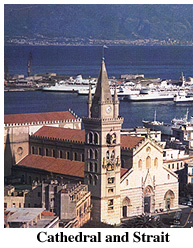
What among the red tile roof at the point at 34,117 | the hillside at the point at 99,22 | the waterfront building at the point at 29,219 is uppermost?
the hillside at the point at 99,22

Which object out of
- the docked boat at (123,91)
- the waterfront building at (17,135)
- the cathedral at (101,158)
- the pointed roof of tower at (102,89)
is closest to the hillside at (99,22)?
the docked boat at (123,91)

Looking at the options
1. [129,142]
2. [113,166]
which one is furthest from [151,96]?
[113,166]

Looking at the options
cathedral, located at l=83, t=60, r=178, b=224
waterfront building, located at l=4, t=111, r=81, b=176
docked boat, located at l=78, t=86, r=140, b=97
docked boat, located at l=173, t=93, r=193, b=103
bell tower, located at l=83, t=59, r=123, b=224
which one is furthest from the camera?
docked boat, located at l=78, t=86, r=140, b=97

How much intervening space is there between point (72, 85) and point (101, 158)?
96.5m

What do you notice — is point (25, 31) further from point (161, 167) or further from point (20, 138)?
point (161, 167)

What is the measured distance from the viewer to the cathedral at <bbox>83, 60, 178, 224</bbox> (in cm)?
5025

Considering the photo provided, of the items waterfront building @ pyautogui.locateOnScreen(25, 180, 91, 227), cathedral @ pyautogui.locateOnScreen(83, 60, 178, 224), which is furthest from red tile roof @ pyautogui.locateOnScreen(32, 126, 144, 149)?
waterfront building @ pyautogui.locateOnScreen(25, 180, 91, 227)

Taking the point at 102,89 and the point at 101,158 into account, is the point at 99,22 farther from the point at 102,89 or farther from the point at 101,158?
the point at 101,158

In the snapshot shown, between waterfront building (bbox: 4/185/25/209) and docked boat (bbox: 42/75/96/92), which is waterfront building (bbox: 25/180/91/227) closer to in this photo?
waterfront building (bbox: 4/185/25/209)

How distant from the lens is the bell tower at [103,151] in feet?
164

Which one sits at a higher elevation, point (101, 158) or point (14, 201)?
point (101, 158)

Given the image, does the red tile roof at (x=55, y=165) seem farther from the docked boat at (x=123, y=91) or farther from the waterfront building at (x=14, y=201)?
the docked boat at (x=123, y=91)

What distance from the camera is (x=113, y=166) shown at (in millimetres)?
51000

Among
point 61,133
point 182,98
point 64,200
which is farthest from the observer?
point 182,98
